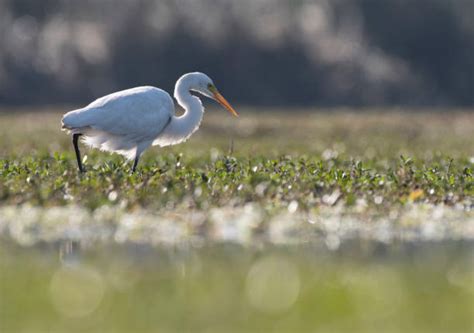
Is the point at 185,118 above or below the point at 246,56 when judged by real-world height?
below

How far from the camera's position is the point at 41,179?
37.5ft

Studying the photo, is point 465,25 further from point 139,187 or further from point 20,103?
point 139,187

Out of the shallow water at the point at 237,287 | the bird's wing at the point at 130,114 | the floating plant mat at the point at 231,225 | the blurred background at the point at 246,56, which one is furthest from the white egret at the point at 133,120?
the blurred background at the point at 246,56

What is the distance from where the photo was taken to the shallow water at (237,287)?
19.8 feet

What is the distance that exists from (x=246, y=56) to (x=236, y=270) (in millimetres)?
34671

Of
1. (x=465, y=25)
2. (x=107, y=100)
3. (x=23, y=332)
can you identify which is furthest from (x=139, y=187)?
(x=465, y=25)

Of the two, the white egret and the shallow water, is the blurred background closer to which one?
the white egret

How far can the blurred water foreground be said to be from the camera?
612 centimetres

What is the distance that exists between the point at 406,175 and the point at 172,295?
566cm

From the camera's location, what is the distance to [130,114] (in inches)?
498

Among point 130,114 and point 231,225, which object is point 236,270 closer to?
point 231,225

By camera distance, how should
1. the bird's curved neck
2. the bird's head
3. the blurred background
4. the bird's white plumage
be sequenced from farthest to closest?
the blurred background
the bird's head
the bird's curved neck
the bird's white plumage

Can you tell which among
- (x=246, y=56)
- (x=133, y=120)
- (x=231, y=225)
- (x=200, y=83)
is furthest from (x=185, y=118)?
(x=246, y=56)

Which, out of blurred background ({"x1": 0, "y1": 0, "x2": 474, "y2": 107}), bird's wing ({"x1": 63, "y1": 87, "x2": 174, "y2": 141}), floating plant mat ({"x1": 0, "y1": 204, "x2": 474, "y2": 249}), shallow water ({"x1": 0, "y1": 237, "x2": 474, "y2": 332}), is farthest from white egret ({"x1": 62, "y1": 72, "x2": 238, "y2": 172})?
blurred background ({"x1": 0, "y1": 0, "x2": 474, "y2": 107})
